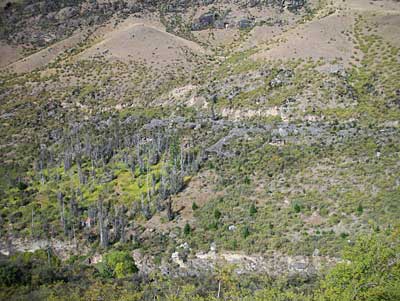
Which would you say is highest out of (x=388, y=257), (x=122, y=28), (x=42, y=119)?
(x=388, y=257)

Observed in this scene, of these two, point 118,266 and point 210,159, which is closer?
point 118,266

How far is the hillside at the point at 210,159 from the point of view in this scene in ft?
112

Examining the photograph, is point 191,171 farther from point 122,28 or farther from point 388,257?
point 122,28

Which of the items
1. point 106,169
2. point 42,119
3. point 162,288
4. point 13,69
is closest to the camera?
point 162,288

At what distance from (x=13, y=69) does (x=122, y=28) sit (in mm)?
26746

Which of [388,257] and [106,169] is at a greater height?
[388,257]

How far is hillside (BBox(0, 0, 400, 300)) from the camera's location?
34269 mm

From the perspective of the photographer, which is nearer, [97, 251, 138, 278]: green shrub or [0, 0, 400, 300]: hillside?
[0, 0, 400, 300]: hillside

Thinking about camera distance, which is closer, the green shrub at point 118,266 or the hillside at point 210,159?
the hillside at point 210,159

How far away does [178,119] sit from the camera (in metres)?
74.6

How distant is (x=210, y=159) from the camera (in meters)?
60.5

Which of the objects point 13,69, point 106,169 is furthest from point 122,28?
point 106,169

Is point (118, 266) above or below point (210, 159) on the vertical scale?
above

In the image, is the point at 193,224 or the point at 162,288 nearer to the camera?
the point at 162,288
